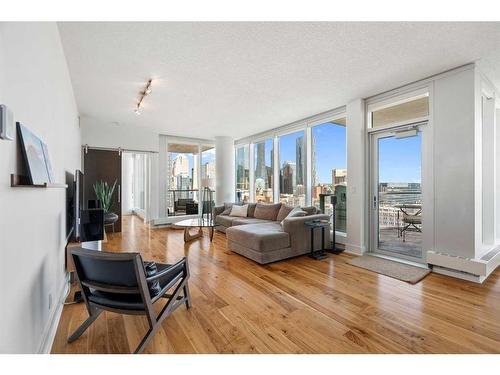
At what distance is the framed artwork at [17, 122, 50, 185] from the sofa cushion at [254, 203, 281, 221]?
4.13m

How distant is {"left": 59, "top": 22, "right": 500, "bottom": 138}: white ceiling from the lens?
2180mm

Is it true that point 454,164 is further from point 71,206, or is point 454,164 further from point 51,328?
point 71,206

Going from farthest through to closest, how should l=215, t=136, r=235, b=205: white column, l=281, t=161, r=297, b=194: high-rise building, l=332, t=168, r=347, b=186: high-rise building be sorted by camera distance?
l=215, t=136, r=235, b=205: white column → l=281, t=161, r=297, b=194: high-rise building → l=332, t=168, r=347, b=186: high-rise building

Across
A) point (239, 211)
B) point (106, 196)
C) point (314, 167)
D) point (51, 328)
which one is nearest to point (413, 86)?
point (314, 167)

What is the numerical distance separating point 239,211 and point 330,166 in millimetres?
2424

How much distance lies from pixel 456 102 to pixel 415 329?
280 centimetres

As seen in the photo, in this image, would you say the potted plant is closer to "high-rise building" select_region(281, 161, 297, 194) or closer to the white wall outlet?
"high-rise building" select_region(281, 161, 297, 194)

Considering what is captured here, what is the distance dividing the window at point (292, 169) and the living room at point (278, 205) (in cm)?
7

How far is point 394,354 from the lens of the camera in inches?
63.1

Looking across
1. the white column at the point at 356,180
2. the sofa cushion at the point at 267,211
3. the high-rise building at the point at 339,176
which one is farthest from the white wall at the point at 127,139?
the white column at the point at 356,180

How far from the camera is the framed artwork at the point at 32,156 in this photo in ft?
4.07

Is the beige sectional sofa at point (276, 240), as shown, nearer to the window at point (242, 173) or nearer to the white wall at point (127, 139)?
the window at point (242, 173)

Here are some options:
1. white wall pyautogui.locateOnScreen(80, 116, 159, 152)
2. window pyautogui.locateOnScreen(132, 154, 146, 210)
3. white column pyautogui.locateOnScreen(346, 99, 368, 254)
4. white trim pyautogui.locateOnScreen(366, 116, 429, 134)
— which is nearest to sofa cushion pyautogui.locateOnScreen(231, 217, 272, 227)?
white column pyautogui.locateOnScreen(346, 99, 368, 254)

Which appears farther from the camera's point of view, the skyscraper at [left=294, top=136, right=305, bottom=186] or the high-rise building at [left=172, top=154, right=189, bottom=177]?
the high-rise building at [left=172, top=154, right=189, bottom=177]
